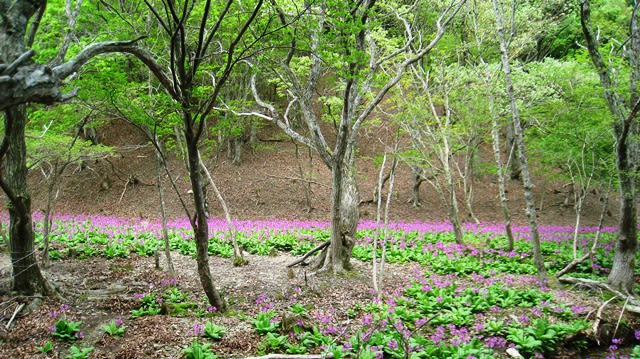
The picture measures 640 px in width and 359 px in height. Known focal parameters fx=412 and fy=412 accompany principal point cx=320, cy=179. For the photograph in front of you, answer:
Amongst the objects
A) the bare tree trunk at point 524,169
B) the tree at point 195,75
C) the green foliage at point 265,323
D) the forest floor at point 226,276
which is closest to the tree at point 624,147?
the forest floor at point 226,276

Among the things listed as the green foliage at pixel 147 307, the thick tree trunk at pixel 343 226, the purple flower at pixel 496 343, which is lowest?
the purple flower at pixel 496 343

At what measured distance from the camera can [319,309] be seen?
7535mm

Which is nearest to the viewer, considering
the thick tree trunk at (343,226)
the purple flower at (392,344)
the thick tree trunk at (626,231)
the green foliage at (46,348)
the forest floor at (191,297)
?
the green foliage at (46,348)

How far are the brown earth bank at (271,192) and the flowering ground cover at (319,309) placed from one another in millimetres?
7433

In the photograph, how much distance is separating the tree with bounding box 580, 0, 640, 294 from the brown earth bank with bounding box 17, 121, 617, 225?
9684 millimetres

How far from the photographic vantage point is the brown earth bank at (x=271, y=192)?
1970 cm

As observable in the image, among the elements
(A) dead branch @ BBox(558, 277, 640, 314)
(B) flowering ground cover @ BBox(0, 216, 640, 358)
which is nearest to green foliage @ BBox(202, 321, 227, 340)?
(B) flowering ground cover @ BBox(0, 216, 640, 358)

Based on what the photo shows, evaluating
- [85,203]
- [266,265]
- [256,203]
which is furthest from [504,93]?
[85,203]

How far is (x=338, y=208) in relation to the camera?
9227mm

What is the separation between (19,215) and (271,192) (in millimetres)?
15002

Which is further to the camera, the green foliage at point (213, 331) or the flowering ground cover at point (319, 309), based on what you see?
the green foliage at point (213, 331)

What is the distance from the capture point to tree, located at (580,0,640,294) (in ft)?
27.3

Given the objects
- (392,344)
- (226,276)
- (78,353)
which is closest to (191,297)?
(226,276)

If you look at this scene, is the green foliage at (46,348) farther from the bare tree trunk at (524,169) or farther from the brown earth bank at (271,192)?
the brown earth bank at (271,192)
